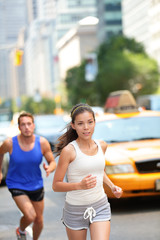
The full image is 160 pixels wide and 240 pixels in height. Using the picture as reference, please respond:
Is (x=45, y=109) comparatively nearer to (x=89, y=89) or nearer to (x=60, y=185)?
(x=89, y=89)

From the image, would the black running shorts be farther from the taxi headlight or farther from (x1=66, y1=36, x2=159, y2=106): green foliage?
(x1=66, y1=36, x2=159, y2=106): green foliage

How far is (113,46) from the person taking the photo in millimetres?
78188

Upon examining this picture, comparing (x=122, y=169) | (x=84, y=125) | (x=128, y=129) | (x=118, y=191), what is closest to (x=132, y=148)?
(x=122, y=169)

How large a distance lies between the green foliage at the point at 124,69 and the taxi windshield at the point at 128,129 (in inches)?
2378

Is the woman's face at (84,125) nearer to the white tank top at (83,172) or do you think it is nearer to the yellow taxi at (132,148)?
the white tank top at (83,172)

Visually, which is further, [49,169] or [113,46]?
[113,46]

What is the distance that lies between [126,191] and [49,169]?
2.46 metres

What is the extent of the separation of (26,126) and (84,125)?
2.01m

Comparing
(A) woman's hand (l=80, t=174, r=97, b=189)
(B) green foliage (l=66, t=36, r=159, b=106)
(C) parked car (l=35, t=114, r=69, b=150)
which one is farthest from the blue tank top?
(B) green foliage (l=66, t=36, r=159, b=106)

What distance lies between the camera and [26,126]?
6383 mm

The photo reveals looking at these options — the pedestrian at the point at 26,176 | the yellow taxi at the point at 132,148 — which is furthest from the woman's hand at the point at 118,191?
the yellow taxi at the point at 132,148

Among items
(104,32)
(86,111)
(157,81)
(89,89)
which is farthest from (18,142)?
(104,32)

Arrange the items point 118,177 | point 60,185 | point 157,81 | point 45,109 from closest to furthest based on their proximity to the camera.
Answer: point 60,185 → point 118,177 → point 157,81 → point 45,109

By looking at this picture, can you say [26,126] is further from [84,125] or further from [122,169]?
[122,169]
